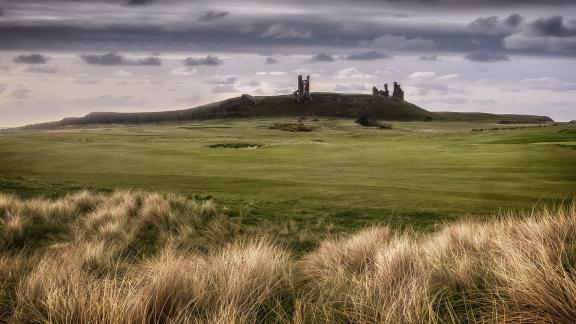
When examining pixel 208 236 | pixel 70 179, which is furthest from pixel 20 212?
pixel 70 179

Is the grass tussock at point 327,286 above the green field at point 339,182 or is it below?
above

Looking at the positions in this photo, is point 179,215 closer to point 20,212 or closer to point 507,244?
point 20,212

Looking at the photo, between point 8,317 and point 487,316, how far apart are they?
13.0 ft

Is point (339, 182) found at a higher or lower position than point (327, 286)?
lower

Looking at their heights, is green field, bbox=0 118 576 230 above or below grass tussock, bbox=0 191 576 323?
below

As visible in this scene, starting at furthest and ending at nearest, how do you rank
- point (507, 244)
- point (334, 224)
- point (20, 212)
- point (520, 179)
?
point (520, 179) → point (334, 224) → point (20, 212) → point (507, 244)

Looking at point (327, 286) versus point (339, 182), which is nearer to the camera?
point (327, 286)

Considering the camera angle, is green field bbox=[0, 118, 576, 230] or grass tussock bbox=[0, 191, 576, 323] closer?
grass tussock bbox=[0, 191, 576, 323]

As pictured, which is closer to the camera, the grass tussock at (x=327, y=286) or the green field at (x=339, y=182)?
the grass tussock at (x=327, y=286)

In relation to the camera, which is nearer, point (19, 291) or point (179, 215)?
point (19, 291)

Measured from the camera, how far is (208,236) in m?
9.83

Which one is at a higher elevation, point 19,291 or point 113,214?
point 19,291

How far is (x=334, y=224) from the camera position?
1231 centimetres

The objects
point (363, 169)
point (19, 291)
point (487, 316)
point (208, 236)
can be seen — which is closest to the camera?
point (487, 316)
